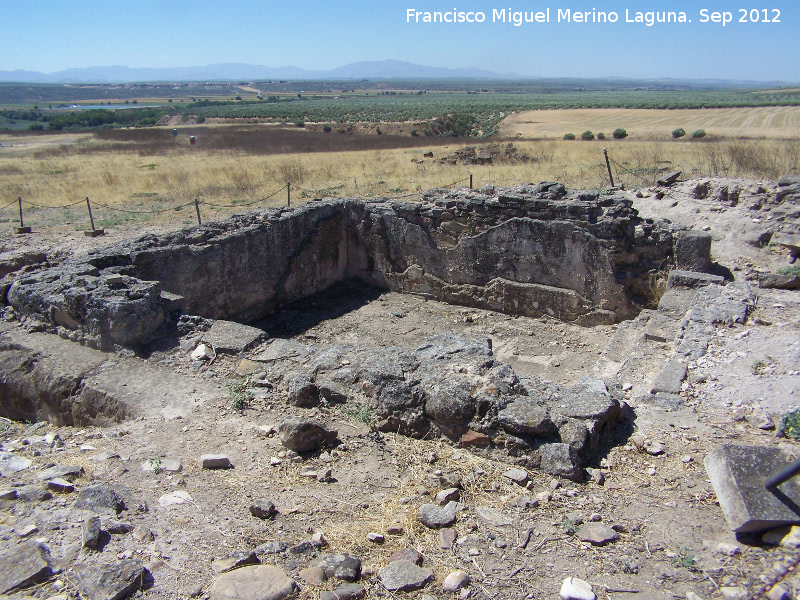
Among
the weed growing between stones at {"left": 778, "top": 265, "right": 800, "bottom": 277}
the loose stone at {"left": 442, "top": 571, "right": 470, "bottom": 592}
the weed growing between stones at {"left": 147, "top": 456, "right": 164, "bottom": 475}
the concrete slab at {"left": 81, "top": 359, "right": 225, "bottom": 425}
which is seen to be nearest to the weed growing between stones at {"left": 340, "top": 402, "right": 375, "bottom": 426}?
the concrete slab at {"left": 81, "top": 359, "right": 225, "bottom": 425}

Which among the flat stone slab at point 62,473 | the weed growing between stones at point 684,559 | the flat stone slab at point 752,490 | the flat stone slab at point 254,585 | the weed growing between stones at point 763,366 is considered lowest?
the flat stone slab at point 62,473

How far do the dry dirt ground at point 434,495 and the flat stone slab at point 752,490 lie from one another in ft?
0.45

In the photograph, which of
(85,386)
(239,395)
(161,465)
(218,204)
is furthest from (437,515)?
(218,204)

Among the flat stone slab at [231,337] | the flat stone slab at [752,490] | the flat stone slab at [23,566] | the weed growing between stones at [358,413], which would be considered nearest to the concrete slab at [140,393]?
the flat stone slab at [231,337]

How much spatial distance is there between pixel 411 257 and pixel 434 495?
7.76 metres

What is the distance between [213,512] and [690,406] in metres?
4.32

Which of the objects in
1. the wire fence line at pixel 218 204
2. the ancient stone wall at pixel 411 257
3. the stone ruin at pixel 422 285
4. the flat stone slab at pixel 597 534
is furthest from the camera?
the wire fence line at pixel 218 204

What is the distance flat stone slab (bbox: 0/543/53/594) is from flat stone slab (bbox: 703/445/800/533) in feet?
12.9

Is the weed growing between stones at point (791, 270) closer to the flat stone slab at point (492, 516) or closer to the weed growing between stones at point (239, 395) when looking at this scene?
the flat stone slab at point (492, 516)

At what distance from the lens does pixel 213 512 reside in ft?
12.6

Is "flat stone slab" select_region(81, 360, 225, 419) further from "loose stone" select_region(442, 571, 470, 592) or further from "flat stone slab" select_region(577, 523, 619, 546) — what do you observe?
"flat stone slab" select_region(577, 523, 619, 546)

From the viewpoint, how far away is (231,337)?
6.65 m

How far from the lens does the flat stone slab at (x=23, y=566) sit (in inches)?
117

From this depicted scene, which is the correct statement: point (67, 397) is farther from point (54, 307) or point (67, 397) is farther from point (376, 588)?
point (376, 588)
